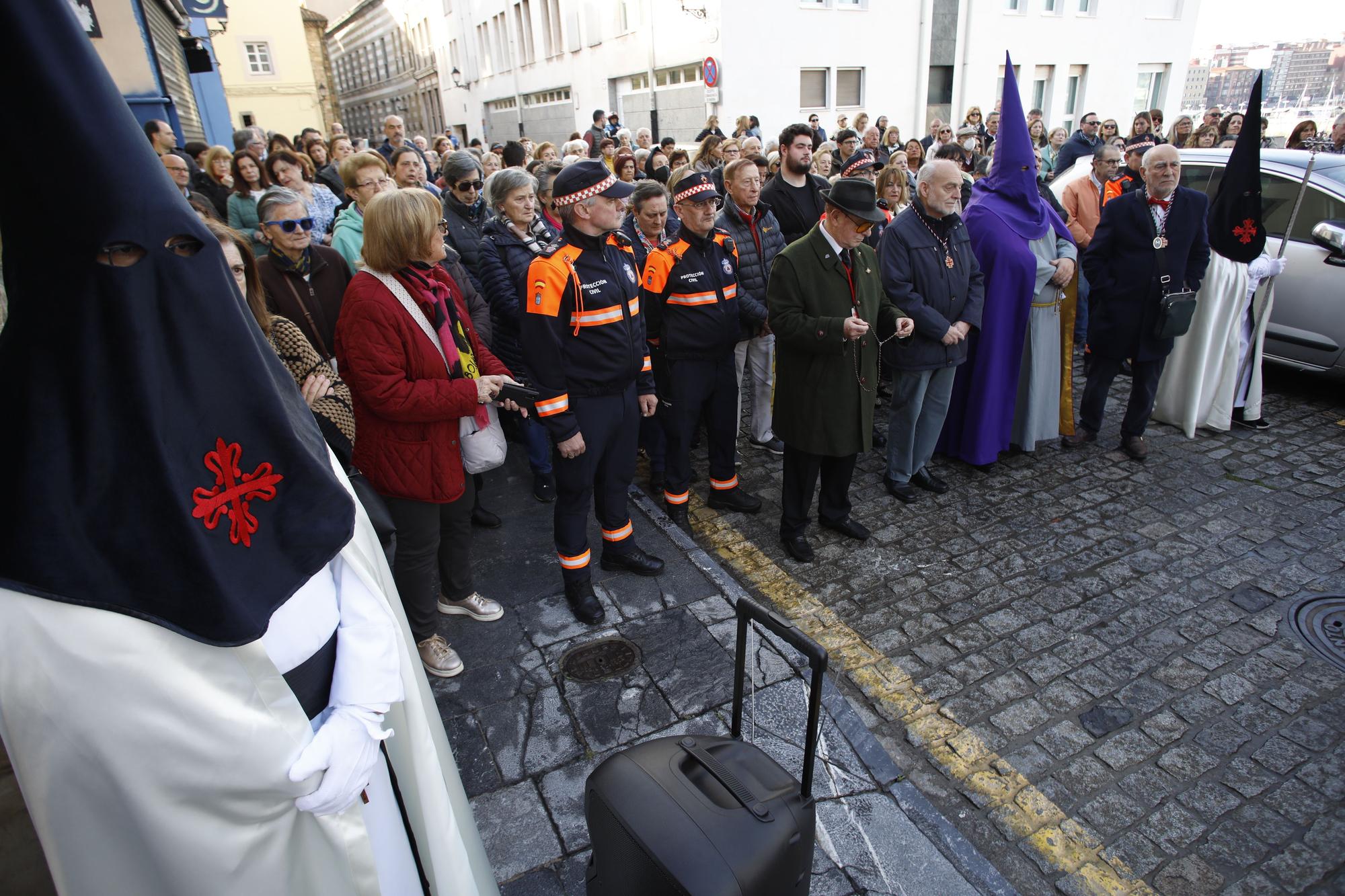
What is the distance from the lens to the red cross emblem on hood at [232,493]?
4.55 ft

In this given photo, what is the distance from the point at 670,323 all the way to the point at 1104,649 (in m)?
2.85

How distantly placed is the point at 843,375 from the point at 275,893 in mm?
3487

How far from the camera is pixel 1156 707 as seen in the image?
3.30 m

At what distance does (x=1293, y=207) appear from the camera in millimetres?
6316

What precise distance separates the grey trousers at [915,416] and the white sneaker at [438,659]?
3.21 metres

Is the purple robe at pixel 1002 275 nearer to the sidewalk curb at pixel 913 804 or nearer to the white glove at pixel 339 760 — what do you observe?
the sidewalk curb at pixel 913 804

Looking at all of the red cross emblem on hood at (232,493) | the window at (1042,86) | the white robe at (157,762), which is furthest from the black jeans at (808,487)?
the window at (1042,86)

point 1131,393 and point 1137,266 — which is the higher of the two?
point 1137,266

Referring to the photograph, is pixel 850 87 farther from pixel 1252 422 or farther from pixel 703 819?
pixel 703 819

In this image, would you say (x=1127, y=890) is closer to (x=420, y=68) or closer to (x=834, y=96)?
(x=834, y=96)

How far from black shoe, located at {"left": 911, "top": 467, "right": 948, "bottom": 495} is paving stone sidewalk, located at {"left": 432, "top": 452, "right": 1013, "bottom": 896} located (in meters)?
1.94

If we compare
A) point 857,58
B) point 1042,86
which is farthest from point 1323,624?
point 1042,86

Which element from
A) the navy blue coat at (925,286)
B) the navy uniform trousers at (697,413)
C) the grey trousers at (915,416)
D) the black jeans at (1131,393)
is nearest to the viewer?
the navy uniform trousers at (697,413)

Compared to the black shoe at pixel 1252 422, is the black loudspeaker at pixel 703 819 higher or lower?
higher
